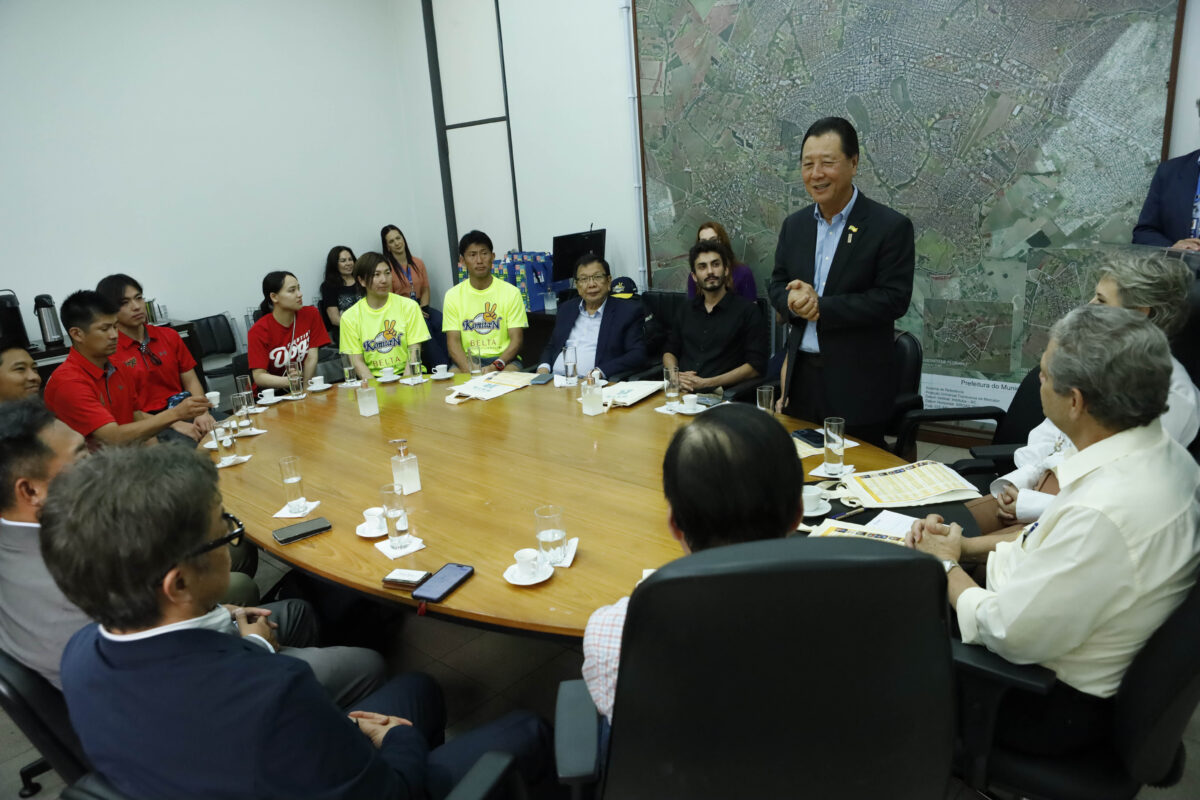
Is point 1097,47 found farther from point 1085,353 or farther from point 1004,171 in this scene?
point 1085,353

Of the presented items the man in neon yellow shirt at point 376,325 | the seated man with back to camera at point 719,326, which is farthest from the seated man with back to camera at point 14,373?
the seated man with back to camera at point 719,326

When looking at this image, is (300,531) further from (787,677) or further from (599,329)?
(599,329)

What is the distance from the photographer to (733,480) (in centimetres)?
109

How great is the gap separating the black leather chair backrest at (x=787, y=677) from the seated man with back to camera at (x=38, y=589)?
759 mm

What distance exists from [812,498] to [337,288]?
5.35 meters

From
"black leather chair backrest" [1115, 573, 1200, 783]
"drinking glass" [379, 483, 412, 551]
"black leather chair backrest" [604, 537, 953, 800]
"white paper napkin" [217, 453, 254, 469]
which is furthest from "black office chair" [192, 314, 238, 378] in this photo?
"black leather chair backrest" [1115, 573, 1200, 783]

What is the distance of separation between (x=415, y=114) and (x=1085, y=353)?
22.1 feet

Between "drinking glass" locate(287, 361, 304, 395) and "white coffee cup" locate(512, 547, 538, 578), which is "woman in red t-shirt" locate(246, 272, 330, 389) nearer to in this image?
"drinking glass" locate(287, 361, 304, 395)

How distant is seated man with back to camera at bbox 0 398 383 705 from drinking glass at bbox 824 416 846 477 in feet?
4.57

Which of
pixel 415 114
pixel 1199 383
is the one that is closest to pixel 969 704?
pixel 1199 383

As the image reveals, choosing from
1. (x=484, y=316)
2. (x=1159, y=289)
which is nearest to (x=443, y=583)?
(x=1159, y=289)

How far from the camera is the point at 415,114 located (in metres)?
7.00

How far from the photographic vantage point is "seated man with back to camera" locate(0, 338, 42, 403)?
2916 mm

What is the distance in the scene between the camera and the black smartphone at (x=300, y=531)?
208cm
